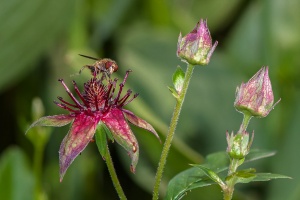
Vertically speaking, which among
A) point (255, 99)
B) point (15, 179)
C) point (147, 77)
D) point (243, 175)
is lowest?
point (15, 179)

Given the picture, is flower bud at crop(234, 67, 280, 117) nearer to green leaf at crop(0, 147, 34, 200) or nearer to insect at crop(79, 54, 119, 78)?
insect at crop(79, 54, 119, 78)

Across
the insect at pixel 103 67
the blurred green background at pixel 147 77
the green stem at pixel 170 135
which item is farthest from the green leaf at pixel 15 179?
the green stem at pixel 170 135

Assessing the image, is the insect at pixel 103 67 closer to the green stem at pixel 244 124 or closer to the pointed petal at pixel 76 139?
the pointed petal at pixel 76 139

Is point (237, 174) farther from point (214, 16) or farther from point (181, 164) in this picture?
point (214, 16)

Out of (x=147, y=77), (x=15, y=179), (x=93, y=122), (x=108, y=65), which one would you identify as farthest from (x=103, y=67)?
(x=147, y=77)

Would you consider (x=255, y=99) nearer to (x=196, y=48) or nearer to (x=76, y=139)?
(x=196, y=48)

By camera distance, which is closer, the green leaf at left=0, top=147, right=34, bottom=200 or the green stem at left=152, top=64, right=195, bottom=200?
the green stem at left=152, top=64, right=195, bottom=200

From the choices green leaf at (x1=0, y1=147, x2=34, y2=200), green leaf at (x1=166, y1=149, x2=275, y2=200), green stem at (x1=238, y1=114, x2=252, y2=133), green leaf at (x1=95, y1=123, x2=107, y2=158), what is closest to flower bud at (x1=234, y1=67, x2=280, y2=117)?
green stem at (x1=238, y1=114, x2=252, y2=133)
